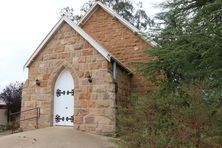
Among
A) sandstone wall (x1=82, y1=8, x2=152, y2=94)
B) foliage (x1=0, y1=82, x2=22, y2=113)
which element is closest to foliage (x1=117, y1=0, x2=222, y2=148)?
sandstone wall (x1=82, y1=8, x2=152, y2=94)

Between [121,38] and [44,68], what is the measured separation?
4542 mm

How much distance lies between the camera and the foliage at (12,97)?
25.5m

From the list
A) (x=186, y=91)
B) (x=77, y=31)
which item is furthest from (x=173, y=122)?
(x=77, y=31)

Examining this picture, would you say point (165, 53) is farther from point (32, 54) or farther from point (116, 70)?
point (32, 54)

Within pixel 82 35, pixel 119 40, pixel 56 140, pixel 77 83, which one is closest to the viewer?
pixel 56 140

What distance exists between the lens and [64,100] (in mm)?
16172

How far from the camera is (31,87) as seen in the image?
56.6 ft

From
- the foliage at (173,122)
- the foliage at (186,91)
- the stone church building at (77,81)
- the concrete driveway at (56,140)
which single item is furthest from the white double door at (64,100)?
the foliage at (173,122)

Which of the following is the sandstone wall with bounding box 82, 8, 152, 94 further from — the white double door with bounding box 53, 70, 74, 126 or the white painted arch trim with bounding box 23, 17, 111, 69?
the white double door with bounding box 53, 70, 74, 126

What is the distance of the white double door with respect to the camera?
16.0 m

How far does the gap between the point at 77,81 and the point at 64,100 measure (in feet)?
3.59

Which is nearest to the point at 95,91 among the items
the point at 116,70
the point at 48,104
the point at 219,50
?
the point at 116,70

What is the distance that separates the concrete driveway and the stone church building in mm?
838

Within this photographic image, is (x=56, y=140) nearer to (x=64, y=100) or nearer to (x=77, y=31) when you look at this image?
(x=64, y=100)
